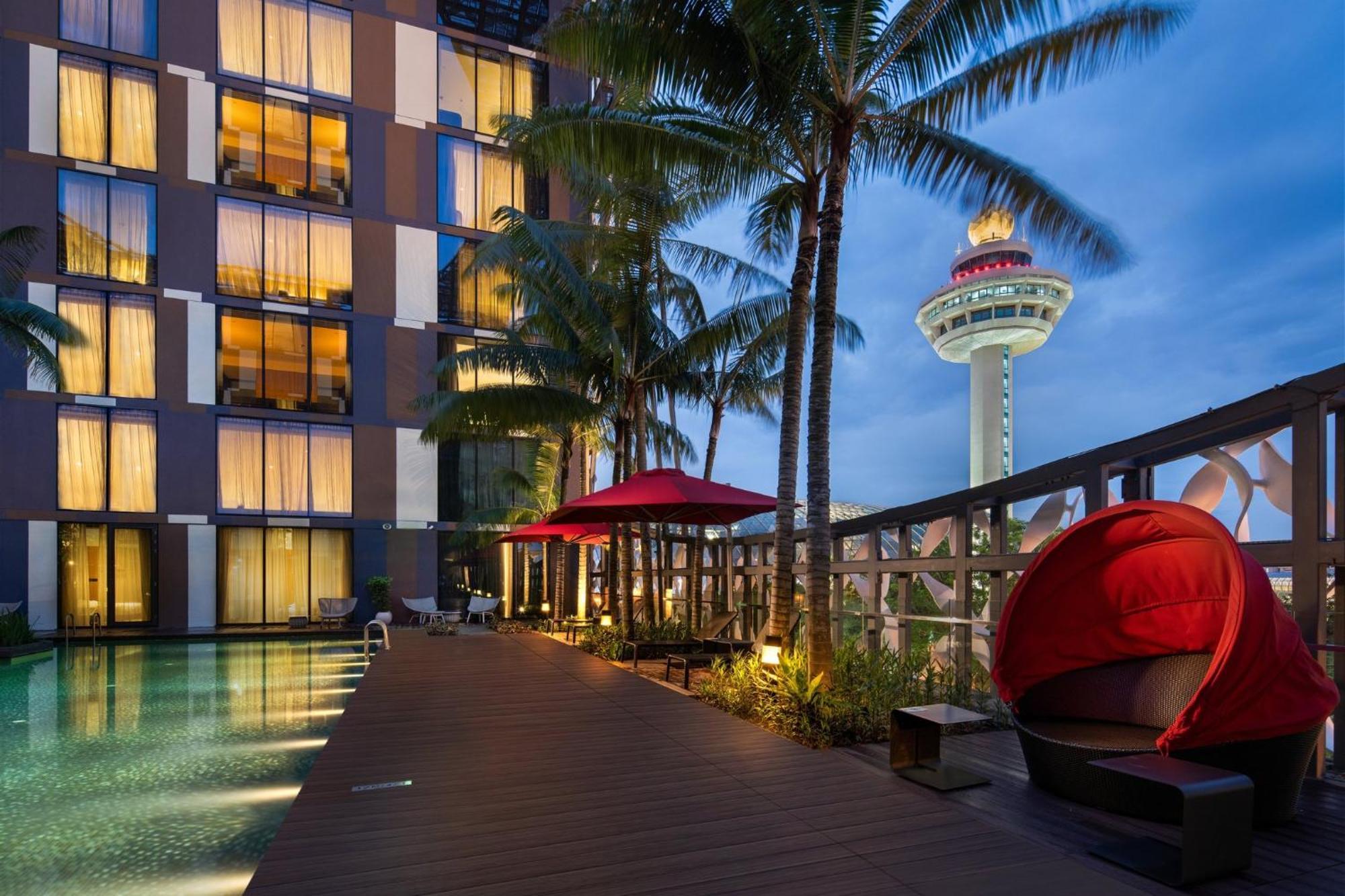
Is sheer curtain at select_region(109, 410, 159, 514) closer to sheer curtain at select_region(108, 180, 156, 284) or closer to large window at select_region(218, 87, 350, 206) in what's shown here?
sheer curtain at select_region(108, 180, 156, 284)

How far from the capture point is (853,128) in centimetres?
765

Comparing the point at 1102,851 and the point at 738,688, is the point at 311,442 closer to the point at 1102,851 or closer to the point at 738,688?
the point at 738,688

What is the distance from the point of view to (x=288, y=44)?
2331 cm

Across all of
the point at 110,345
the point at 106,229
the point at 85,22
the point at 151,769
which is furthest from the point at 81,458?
the point at 151,769

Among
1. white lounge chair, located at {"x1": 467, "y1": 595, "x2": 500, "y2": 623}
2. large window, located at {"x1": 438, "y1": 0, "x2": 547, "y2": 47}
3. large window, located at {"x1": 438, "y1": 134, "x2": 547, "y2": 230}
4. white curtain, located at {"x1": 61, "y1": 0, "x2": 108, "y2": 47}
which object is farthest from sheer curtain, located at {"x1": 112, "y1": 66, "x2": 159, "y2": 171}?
white lounge chair, located at {"x1": 467, "y1": 595, "x2": 500, "y2": 623}

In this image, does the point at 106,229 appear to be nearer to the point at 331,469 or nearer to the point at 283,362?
the point at 283,362

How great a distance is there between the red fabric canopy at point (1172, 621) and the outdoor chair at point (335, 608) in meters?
19.7

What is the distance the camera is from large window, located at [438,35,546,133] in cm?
2536

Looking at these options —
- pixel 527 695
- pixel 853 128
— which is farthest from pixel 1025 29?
pixel 527 695

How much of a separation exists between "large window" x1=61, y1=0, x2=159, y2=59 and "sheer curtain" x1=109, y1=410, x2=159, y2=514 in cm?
976

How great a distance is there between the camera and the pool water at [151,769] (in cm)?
548

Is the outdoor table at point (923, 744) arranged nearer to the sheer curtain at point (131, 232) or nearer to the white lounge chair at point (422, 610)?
the white lounge chair at point (422, 610)

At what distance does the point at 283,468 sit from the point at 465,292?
24.3ft

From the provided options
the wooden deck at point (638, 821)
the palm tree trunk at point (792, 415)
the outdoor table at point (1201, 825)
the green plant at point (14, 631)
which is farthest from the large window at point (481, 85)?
the outdoor table at point (1201, 825)
